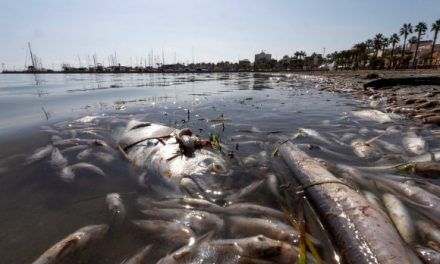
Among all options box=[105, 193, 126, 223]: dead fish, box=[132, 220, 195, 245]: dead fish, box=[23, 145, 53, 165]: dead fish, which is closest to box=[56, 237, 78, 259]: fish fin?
box=[105, 193, 126, 223]: dead fish

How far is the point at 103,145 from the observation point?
694cm

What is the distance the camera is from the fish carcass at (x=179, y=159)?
185 inches

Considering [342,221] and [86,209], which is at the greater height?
[342,221]

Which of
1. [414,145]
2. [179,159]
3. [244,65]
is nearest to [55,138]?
[179,159]

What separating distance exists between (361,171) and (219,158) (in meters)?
2.77

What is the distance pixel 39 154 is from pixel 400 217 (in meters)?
7.39

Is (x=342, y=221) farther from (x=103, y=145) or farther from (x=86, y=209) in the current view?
(x=103, y=145)

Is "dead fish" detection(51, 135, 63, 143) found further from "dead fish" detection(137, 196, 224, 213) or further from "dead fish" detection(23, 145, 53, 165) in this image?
"dead fish" detection(137, 196, 224, 213)

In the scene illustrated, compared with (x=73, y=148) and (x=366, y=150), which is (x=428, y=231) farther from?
(x=73, y=148)

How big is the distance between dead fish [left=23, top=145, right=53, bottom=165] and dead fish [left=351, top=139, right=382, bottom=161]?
7.43 metres

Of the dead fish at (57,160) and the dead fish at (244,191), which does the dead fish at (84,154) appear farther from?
the dead fish at (244,191)

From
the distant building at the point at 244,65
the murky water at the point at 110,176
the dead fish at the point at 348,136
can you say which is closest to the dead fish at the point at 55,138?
the murky water at the point at 110,176

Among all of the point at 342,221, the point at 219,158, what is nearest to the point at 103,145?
the point at 219,158

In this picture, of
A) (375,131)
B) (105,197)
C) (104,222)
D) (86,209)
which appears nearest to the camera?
(104,222)
